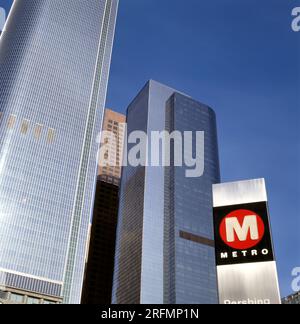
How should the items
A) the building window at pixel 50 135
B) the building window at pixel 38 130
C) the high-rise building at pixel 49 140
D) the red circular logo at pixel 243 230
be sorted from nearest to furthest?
1. the red circular logo at pixel 243 230
2. the high-rise building at pixel 49 140
3. the building window at pixel 38 130
4. the building window at pixel 50 135

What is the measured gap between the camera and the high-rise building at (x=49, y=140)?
13900 centimetres

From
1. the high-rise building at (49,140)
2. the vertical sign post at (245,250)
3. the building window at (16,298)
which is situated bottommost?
the vertical sign post at (245,250)

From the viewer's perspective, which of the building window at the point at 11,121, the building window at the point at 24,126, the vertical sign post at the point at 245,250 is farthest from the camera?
the building window at the point at 24,126

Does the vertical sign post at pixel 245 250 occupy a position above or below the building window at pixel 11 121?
below

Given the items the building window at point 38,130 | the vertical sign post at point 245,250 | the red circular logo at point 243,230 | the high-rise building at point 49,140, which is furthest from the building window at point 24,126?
the red circular logo at point 243,230

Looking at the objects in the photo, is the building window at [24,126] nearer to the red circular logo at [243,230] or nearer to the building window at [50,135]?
the building window at [50,135]

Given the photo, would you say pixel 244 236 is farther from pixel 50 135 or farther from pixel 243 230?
pixel 50 135

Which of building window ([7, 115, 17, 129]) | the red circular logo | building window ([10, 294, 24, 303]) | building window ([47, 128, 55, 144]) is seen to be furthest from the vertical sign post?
building window ([47, 128, 55, 144])

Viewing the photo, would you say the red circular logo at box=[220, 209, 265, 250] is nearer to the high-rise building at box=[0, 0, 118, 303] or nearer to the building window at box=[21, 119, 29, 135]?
the high-rise building at box=[0, 0, 118, 303]

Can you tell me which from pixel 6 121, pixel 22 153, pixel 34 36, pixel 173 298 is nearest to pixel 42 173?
pixel 22 153

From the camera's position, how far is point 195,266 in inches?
7707

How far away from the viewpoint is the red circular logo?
630 inches

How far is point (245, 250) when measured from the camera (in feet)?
52.7
